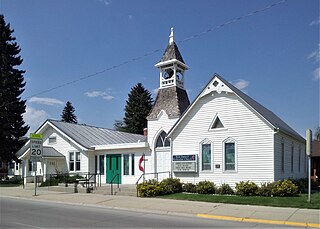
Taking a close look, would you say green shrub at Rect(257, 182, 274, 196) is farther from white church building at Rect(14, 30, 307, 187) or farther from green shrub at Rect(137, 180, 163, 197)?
green shrub at Rect(137, 180, 163, 197)

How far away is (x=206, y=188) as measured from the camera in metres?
19.7

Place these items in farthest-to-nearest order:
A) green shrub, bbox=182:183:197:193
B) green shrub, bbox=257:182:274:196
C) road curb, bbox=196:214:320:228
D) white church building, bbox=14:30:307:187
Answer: green shrub, bbox=182:183:197:193, white church building, bbox=14:30:307:187, green shrub, bbox=257:182:274:196, road curb, bbox=196:214:320:228

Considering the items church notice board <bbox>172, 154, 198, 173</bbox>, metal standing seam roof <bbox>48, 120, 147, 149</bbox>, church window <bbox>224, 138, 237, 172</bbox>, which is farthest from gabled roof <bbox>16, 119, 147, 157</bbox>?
church window <bbox>224, 138, 237, 172</bbox>

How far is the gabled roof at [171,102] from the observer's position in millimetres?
25594

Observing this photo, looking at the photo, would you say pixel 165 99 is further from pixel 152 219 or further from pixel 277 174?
pixel 152 219

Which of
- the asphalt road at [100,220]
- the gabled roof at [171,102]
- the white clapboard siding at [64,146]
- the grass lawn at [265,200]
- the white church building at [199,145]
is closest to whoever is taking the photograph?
the asphalt road at [100,220]

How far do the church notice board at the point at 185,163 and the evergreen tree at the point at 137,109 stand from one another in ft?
124

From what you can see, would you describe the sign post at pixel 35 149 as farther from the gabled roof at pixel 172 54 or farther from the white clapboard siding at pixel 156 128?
the gabled roof at pixel 172 54

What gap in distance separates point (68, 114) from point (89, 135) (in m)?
44.2

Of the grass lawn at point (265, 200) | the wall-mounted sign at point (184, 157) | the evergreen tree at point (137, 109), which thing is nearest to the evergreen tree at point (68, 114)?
the evergreen tree at point (137, 109)

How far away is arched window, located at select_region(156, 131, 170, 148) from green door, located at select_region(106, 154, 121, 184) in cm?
399

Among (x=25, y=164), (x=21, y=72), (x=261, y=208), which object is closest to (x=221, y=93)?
(x=261, y=208)

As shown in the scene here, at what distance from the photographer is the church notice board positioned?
21.4m

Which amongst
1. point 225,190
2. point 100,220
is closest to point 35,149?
point 100,220
